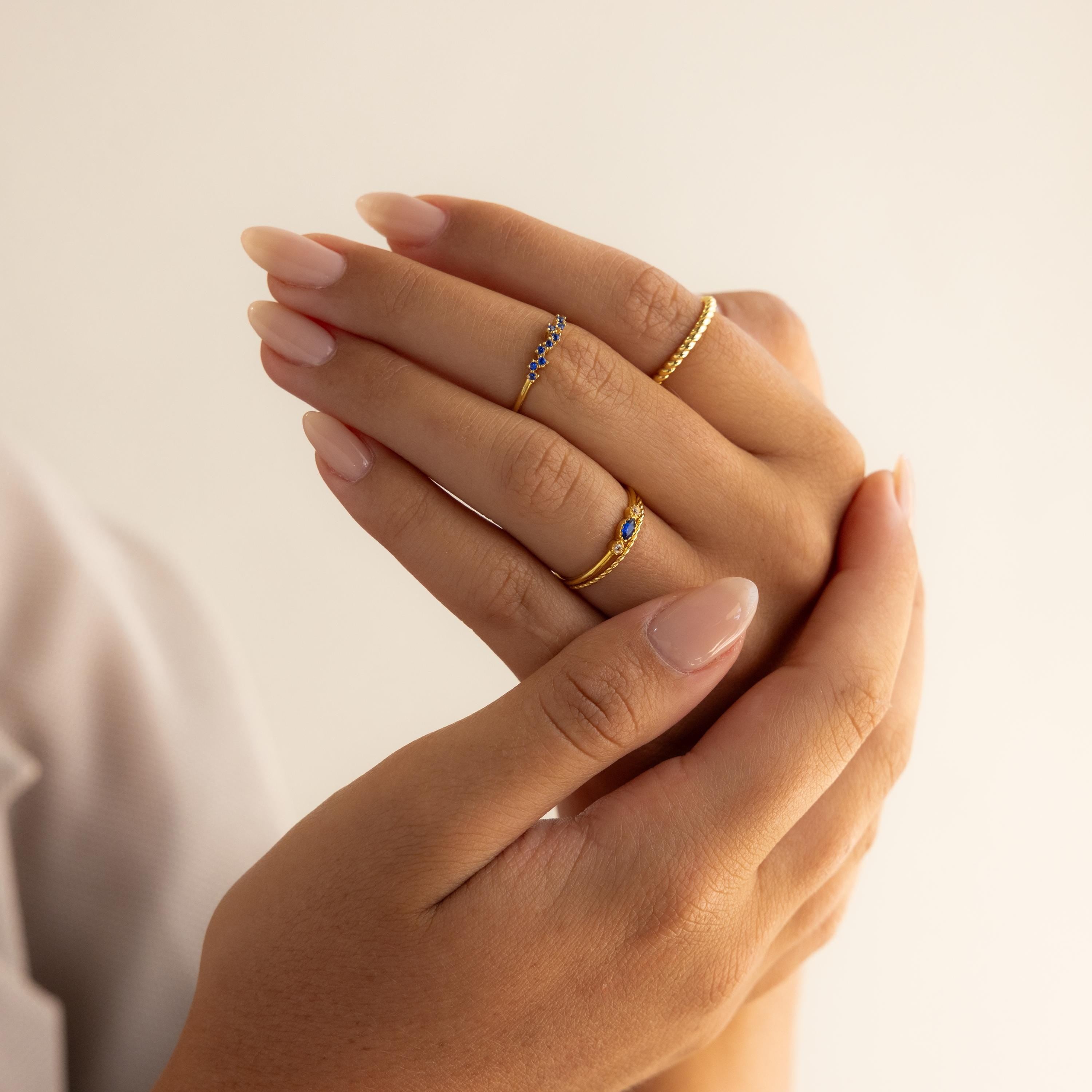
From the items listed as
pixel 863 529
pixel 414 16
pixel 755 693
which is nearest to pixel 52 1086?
pixel 755 693

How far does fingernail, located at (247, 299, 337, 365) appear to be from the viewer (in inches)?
36.7

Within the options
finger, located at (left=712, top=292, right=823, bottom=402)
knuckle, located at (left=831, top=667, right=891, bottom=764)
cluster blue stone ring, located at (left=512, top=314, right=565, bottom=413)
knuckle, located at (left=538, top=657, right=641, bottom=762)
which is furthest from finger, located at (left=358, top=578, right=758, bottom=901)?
finger, located at (left=712, top=292, right=823, bottom=402)

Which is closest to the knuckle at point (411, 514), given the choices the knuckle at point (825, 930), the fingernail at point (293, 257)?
the fingernail at point (293, 257)

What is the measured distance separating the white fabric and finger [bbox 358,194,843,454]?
53cm

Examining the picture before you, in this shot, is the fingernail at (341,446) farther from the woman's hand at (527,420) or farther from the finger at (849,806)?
the finger at (849,806)

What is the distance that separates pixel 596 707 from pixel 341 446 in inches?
14.6

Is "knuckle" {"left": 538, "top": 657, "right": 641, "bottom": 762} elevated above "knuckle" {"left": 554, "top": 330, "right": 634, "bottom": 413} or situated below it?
below

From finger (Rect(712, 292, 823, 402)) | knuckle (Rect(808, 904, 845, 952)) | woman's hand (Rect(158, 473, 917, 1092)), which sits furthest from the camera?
finger (Rect(712, 292, 823, 402))

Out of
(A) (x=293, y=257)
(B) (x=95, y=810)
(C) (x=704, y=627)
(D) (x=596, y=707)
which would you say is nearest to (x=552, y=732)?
(D) (x=596, y=707)

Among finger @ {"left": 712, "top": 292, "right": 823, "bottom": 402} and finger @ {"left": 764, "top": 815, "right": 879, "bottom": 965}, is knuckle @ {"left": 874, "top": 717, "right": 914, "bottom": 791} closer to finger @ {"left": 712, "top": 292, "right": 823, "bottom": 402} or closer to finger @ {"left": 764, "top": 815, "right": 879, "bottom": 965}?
finger @ {"left": 764, "top": 815, "right": 879, "bottom": 965}

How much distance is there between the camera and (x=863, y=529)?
1025 mm

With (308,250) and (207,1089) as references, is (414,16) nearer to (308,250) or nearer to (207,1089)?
(308,250)

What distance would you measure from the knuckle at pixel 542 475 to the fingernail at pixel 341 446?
0.50ft

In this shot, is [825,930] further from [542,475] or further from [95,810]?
[95,810]
